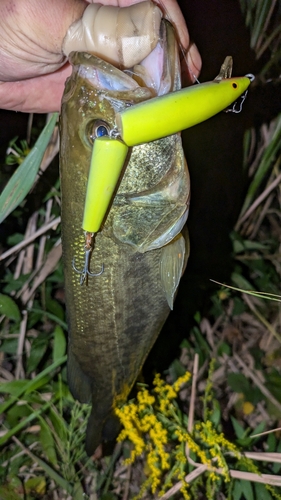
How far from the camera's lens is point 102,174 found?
3.53 ft

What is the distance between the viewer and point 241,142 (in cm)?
272

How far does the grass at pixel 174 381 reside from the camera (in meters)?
2.25

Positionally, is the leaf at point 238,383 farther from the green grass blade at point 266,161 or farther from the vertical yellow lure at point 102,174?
the vertical yellow lure at point 102,174

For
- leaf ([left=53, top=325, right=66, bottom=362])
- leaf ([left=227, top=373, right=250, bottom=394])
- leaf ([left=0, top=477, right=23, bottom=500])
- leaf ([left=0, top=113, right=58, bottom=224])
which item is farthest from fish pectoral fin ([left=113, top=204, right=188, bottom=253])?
leaf ([left=0, top=477, right=23, bottom=500])

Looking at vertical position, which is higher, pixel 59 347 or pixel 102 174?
pixel 102 174

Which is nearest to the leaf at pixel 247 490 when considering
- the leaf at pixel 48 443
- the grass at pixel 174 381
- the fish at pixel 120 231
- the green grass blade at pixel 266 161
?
the grass at pixel 174 381

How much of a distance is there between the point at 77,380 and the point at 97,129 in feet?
3.84

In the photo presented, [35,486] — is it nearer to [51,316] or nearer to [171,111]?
[51,316]

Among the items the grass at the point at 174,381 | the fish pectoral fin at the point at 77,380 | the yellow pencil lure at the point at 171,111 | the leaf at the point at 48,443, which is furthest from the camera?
the leaf at the point at 48,443

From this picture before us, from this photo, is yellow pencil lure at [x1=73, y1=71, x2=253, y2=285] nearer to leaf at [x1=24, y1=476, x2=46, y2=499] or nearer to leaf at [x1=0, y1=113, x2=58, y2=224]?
leaf at [x1=0, y1=113, x2=58, y2=224]

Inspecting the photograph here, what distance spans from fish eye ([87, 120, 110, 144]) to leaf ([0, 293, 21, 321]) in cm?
146

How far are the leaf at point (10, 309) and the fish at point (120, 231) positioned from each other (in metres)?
0.62

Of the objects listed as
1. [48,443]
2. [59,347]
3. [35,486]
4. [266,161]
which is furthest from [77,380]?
[266,161]

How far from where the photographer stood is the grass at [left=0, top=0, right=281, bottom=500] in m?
2.25
